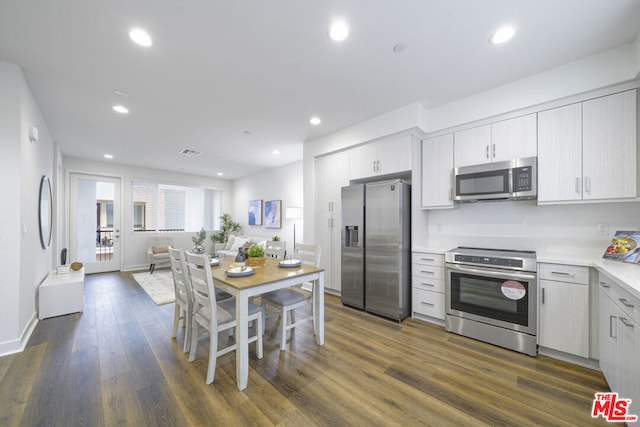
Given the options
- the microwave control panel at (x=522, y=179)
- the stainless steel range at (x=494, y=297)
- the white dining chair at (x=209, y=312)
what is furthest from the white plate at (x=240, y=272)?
the microwave control panel at (x=522, y=179)

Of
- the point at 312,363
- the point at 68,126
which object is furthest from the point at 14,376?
the point at 68,126

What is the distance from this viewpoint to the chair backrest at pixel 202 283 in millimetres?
1895

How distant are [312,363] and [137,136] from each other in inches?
177

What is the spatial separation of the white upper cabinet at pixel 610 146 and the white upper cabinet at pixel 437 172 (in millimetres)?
1147

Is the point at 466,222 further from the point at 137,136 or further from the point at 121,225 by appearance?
the point at 121,225

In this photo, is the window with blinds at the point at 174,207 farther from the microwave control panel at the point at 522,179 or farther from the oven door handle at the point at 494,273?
the microwave control panel at the point at 522,179

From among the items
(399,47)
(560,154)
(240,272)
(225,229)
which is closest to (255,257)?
(240,272)

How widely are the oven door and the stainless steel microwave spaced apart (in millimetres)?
785

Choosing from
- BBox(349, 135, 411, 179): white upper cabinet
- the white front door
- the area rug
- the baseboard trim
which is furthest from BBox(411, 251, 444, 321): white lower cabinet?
the white front door

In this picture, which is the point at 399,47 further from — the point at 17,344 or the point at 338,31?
the point at 17,344

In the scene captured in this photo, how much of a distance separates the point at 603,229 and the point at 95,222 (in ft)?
28.8

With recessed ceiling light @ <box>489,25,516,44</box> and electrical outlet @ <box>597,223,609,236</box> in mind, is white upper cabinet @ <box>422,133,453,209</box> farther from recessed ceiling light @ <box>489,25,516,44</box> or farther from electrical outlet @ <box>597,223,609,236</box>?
electrical outlet @ <box>597,223,609,236</box>

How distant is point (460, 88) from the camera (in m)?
2.74

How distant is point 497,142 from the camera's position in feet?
9.01
